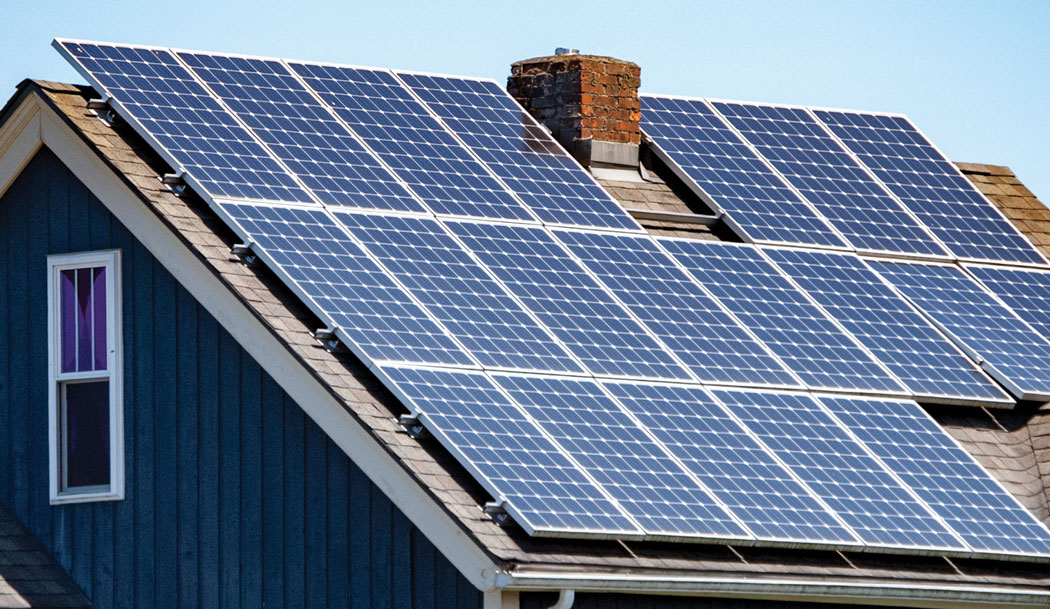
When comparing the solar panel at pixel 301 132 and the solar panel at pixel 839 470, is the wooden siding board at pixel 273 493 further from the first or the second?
the solar panel at pixel 839 470

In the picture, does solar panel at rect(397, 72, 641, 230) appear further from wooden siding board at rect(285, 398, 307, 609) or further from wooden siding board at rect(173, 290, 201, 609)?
wooden siding board at rect(285, 398, 307, 609)

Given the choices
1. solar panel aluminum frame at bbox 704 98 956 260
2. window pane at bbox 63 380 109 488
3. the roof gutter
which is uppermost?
solar panel aluminum frame at bbox 704 98 956 260

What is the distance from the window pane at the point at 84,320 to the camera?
17125 mm

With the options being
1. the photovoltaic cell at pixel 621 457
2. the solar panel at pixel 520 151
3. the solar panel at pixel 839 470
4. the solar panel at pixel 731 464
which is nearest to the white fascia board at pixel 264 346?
the photovoltaic cell at pixel 621 457

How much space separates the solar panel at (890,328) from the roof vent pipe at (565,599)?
5.07 m

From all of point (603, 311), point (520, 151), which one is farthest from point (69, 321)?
point (520, 151)

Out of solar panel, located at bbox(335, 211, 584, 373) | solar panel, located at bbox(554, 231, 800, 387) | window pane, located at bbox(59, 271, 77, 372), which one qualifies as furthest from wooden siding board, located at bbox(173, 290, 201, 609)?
solar panel, located at bbox(554, 231, 800, 387)

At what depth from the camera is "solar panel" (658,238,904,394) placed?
17.7m

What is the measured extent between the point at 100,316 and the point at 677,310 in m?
4.97

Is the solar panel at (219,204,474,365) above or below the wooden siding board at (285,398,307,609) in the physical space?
above

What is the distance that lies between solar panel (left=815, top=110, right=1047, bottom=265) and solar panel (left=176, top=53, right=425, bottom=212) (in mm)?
6548

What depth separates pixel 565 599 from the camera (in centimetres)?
1434

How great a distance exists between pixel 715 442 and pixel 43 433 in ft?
18.9

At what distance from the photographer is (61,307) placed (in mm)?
17297
